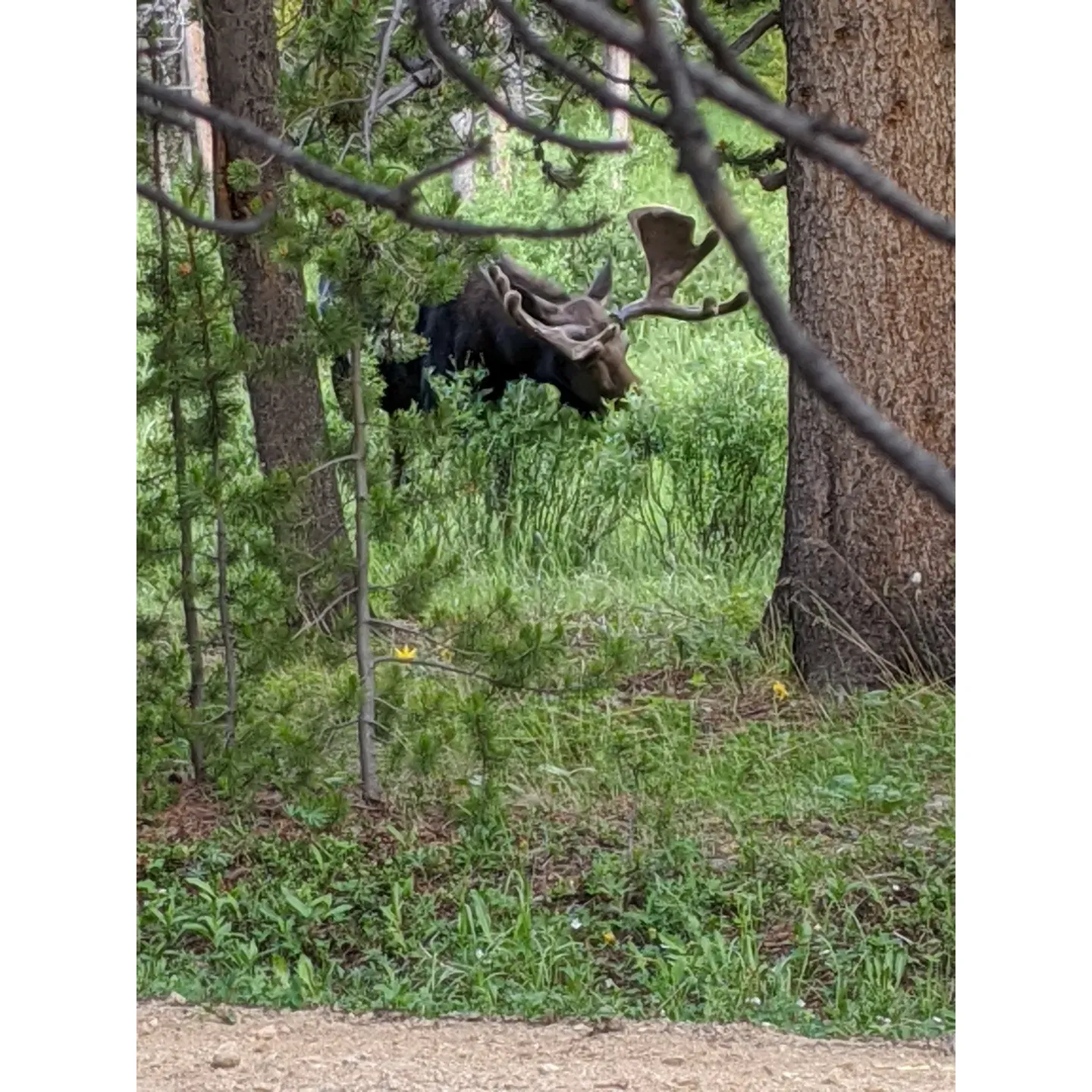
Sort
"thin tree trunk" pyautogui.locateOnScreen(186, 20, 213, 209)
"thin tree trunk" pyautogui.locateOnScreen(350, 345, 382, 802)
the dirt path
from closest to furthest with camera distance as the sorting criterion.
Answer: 1. the dirt path
2. "thin tree trunk" pyautogui.locateOnScreen(350, 345, 382, 802)
3. "thin tree trunk" pyautogui.locateOnScreen(186, 20, 213, 209)

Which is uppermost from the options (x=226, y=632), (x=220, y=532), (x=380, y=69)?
(x=380, y=69)

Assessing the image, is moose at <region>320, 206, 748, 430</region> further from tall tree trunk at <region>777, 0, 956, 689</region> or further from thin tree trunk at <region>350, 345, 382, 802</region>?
tall tree trunk at <region>777, 0, 956, 689</region>

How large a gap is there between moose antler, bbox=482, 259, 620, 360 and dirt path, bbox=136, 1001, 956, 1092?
947 millimetres

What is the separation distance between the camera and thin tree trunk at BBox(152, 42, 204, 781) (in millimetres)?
2061

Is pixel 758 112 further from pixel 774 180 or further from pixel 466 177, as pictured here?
pixel 774 180


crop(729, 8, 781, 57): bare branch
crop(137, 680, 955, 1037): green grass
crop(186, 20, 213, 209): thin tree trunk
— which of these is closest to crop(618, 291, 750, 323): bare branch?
crop(729, 8, 781, 57): bare branch

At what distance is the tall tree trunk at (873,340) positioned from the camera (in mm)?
2160

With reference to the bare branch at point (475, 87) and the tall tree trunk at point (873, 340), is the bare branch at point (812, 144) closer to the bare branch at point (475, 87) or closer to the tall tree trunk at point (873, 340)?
the bare branch at point (475, 87)

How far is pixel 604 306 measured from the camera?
2299 mm

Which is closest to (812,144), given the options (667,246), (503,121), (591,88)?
(591,88)

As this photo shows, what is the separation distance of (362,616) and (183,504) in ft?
0.91

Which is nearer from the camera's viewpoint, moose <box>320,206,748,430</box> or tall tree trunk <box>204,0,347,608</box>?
moose <box>320,206,748,430</box>

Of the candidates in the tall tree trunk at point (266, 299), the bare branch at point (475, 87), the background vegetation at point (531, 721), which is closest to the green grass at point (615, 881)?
the background vegetation at point (531, 721)
